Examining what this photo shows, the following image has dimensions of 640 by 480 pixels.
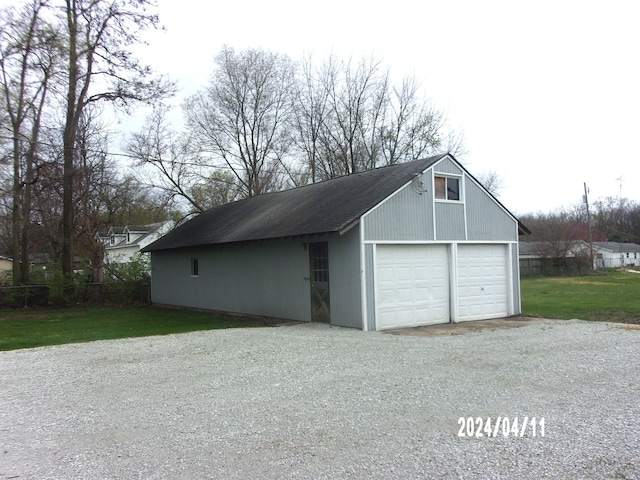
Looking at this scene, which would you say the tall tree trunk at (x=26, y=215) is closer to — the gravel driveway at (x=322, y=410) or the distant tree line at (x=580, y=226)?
the gravel driveway at (x=322, y=410)

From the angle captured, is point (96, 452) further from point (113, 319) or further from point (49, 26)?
point (49, 26)

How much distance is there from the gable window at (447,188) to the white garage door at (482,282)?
1379mm

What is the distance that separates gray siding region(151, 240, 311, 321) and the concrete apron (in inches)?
121

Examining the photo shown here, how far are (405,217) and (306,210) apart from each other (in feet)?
10.3

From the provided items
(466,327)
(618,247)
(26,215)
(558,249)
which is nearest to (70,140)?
(26,215)

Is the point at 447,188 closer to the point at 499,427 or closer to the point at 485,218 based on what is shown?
the point at 485,218

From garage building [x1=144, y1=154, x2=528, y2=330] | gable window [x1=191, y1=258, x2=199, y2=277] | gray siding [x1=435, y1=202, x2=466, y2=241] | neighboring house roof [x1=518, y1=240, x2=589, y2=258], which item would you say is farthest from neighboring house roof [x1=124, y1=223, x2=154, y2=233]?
gray siding [x1=435, y1=202, x2=466, y2=241]

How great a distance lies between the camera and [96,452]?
14.9ft

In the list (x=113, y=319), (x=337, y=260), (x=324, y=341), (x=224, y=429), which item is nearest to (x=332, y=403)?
(x=224, y=429)

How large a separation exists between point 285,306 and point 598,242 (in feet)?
226

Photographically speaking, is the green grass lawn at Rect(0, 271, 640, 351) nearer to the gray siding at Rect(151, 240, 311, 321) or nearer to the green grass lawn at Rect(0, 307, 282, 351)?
the green grass lawn at Rect(0, 307, 282, 351)

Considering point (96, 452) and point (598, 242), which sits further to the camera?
point (598, 242)

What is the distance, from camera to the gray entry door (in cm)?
1330

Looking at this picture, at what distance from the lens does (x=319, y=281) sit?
44.5ft
